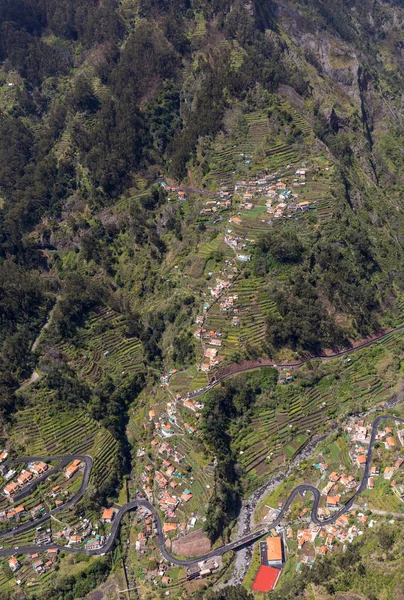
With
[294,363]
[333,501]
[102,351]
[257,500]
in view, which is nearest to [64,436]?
[102,351]

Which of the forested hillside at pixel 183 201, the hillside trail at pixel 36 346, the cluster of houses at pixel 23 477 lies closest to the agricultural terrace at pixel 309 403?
the forested hillside at pixel 183 201

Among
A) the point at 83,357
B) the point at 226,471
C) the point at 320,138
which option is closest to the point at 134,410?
the point at 83,357

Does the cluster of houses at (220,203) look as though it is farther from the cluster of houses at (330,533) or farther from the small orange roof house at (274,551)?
the small orange roof house at (274,551)

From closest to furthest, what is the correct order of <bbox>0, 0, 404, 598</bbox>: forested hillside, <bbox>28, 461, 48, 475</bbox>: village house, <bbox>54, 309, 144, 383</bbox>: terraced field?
<bbox>28, 461, 48, 475</bbox>: village house
<bbox>0, 0, 404, 598</bbox>: forested hillside
<bbox>54, 309, 144, 383</bbox>: terraced field

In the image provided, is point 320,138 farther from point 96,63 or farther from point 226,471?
point 226,471

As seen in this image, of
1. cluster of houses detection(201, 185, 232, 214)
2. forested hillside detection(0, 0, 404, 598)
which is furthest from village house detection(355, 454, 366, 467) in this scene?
cluster of houses detection(201, 185, 232, 214)

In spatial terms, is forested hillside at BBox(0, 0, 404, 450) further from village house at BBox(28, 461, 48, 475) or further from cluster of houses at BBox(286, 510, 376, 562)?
cluster of houses at BBox(286, 510, 376, 562)
